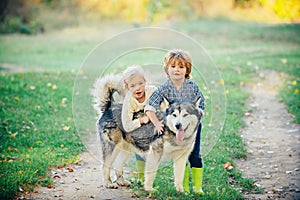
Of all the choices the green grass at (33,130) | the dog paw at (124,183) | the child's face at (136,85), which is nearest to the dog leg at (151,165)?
the dog paw at (124,183)

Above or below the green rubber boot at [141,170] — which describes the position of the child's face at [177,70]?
above

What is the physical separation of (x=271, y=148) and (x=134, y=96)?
10.7 ft

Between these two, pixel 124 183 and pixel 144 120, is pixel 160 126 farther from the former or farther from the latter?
pixel 124 183

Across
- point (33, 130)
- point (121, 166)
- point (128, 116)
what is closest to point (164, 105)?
point (128, 116)

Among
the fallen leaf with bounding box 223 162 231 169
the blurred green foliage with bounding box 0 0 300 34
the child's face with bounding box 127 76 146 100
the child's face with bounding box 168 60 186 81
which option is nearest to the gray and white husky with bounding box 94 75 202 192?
the child's face with bounding box 127 76 146 100

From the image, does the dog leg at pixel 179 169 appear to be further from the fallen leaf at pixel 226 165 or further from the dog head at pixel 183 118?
the fallen leaf at pixel 226 165

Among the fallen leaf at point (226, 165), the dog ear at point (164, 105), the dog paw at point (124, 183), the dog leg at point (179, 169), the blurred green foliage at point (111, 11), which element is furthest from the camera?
the blurred green foliage at point (111, 11)

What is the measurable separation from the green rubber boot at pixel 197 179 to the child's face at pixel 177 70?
1065mm

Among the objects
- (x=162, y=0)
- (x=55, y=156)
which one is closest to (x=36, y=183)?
(x=55, y=156)

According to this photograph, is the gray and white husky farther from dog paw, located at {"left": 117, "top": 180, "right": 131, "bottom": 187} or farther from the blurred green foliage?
the blurred green foliage

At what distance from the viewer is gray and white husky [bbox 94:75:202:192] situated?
14.8 feet

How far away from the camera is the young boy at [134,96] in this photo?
186 inches

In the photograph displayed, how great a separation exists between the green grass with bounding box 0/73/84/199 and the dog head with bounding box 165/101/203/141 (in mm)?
1919

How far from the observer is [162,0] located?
60.8 feet
